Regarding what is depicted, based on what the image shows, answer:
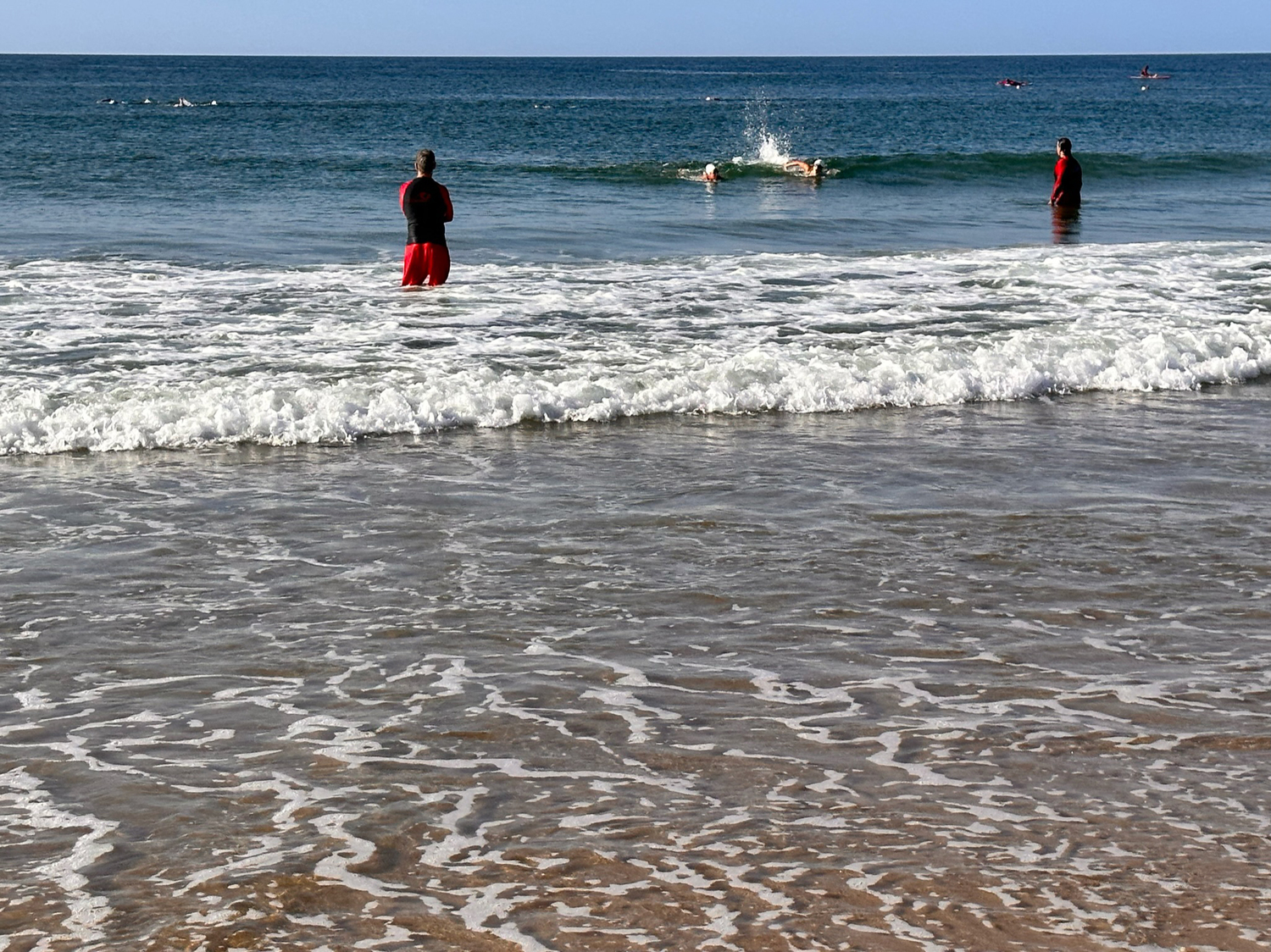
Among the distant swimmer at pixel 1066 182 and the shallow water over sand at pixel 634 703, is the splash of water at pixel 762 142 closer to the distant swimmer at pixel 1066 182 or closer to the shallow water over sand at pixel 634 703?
the distant swimmer at pixel 1066 182

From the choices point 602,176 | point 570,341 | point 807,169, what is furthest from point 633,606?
point 807,169

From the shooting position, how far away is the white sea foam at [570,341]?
8125mm

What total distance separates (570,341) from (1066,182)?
41.4ft

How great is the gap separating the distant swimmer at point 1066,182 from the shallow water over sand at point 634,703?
14026 millimetres

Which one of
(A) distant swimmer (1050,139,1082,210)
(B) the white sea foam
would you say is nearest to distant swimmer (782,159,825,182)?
(A) distant swimmer (1050,139,1082,210)

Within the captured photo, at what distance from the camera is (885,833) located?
3.44 meters

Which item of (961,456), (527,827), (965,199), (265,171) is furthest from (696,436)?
(265,171)

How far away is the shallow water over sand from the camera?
Result: 3146 mm

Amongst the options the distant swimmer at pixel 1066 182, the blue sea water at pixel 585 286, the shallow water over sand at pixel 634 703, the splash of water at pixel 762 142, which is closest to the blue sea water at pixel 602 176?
the blue sea water at pixel 585 286

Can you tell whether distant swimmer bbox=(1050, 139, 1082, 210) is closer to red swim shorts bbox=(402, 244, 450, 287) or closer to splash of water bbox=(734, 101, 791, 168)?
splash of water bbox=(734, 101, 791, 168)

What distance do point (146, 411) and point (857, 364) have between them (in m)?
4.63

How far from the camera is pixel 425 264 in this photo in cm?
1252

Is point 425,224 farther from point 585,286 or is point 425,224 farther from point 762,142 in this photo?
point 762,142

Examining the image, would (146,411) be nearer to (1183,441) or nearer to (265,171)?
(1183,441)
